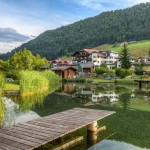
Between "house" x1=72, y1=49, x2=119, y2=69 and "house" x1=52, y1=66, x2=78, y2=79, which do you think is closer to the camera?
"house" x1=52, y1=66, x2=78, y2=79

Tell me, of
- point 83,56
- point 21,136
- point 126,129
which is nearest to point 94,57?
point 83,56

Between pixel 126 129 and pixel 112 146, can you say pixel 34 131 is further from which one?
pixel 126 129

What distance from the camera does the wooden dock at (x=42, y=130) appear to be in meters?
9.96

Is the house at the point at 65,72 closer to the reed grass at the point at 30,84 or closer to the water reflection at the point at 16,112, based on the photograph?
the reed grass at the point at 30,84

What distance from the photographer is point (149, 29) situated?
188m

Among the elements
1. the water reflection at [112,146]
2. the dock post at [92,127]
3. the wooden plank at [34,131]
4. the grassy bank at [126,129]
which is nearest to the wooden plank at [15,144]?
the wooden plank at [34,131]

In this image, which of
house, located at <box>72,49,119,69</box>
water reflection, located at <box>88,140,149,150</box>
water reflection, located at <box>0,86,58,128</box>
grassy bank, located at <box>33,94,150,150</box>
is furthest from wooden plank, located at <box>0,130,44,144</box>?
house, located at <box>72,49,119,69</box>

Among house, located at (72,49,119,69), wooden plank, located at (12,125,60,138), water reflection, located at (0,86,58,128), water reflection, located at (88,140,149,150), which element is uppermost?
house, located at (72,49,119,69)

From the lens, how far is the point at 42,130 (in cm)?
1201

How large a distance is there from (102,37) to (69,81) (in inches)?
5351

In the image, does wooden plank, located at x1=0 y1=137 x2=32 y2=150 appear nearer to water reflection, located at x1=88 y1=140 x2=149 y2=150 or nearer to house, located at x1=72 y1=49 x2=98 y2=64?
water reflection, located at x1=88 y1=140 x2=149 y2=150

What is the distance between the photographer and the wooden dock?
392 inches

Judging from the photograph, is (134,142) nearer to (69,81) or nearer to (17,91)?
(17,91)

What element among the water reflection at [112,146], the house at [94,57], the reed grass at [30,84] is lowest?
the water reflection at [112,146]
